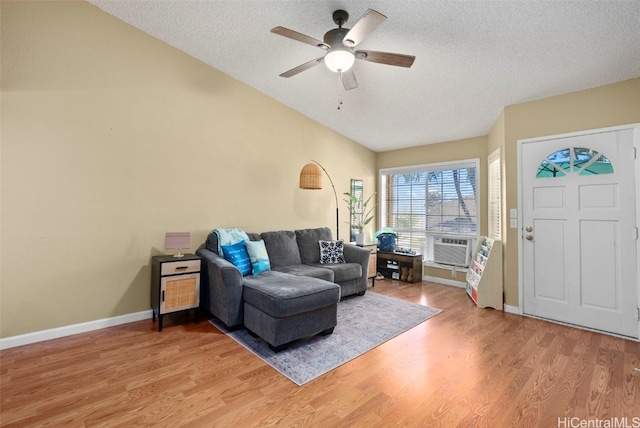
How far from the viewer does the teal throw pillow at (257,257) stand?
11.0ft

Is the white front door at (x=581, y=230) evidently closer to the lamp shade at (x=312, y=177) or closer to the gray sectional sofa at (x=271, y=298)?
the gray sectional sofa at (x=271, y=298)

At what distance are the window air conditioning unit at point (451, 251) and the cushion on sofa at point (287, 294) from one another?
299cm

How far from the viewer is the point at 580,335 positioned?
289 centimetres

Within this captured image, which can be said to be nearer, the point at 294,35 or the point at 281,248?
the point at 294,35

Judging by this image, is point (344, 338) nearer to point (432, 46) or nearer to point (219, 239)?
point (219, 239)

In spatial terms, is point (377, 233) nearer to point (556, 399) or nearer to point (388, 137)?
point (388, 137)

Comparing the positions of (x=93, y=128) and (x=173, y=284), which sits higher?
(x=93, y=128)

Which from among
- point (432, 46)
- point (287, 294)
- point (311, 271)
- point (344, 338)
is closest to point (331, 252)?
point (311, 271)

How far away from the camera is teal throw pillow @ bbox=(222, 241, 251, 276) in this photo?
3.25 m

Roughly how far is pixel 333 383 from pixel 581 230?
308 centimetres

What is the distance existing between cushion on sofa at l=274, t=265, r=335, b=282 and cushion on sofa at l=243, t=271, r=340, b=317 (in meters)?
0.47

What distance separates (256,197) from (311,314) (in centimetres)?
207

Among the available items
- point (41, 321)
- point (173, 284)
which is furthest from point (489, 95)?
point (41, 321)

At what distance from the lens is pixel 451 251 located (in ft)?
16.4
